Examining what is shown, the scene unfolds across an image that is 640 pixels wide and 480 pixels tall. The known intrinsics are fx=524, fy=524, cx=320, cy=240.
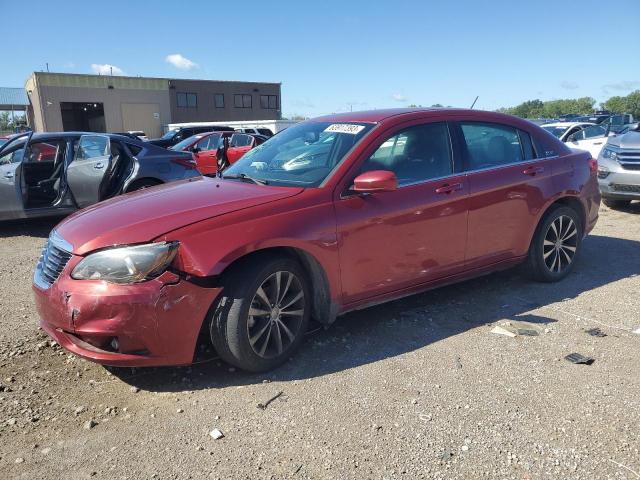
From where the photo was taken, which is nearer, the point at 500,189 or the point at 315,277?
the point at 315,277

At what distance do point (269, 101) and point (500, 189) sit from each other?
54997 mm

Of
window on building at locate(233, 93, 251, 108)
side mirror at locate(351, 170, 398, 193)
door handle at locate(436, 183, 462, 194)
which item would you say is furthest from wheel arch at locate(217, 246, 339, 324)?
window on building at locate(233, 93, 251, 108)

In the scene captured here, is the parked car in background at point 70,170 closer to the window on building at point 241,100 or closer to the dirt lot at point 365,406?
the dirt lot at point 365,406

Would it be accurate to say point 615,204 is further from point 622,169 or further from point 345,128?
point 345,128

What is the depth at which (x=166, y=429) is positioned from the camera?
9.41ft

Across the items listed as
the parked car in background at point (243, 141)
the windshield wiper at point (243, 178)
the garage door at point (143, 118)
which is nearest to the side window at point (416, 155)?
the windshield wiper at point (243, 178)

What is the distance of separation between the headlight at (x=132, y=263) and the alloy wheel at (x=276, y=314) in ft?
2.03

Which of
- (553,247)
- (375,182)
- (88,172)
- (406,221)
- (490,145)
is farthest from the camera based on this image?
(88,172)

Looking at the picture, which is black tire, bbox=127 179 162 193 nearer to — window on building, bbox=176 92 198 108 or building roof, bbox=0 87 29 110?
window on building, bbox=176 92 198 108

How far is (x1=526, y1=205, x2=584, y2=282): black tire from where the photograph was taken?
500 cm

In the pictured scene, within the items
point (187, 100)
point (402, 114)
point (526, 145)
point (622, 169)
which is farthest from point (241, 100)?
point (402, 114)

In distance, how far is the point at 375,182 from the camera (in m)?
3.57

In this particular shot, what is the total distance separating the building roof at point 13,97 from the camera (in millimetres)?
48844

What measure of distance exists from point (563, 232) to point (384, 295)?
2.32 metres
